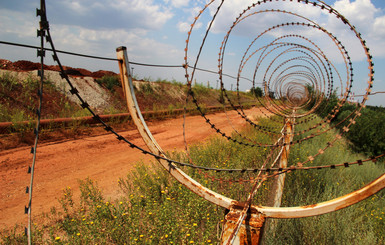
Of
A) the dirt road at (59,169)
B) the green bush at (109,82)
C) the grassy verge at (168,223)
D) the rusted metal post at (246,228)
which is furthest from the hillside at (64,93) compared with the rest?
the rusted metal post at (246,228)

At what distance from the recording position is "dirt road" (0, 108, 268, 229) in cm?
394

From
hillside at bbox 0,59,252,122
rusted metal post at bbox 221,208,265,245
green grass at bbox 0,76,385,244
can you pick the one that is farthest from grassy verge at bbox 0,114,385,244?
hillside at bbox 0,59,252,122

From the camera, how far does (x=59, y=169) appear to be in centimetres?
533

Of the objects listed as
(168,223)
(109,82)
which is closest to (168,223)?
(168,223)

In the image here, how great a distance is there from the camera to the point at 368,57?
2.42 metres

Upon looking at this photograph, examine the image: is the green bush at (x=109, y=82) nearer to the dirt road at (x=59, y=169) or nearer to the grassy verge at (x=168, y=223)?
the dirt road at (x=59, y=169)

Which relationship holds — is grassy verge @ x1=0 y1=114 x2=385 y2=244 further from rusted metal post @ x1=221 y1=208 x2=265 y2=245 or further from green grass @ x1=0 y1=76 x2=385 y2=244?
rusted metal post @ x1=221 y1=208 x2=265 y2=245

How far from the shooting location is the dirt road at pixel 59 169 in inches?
155

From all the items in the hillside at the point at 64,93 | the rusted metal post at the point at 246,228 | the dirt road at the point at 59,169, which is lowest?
the dirt road at the point at 59,169

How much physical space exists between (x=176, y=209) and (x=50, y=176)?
2.95m

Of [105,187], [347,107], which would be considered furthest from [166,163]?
[347,107]

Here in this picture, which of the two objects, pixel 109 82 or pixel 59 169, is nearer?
pixel 59 169

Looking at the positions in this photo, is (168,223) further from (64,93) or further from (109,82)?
(109,82)

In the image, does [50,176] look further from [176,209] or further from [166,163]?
[166,163]
